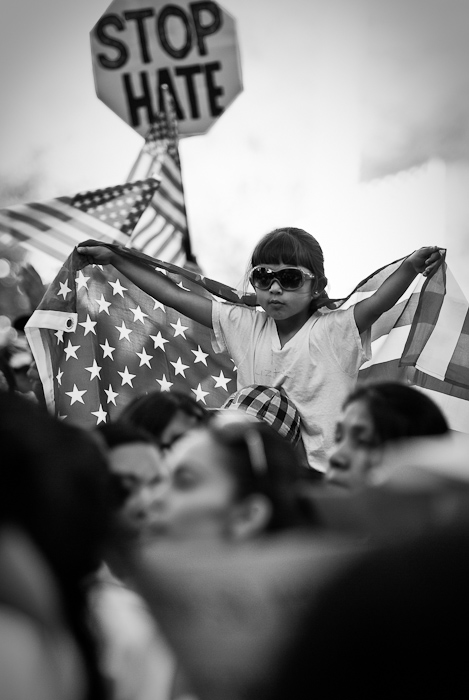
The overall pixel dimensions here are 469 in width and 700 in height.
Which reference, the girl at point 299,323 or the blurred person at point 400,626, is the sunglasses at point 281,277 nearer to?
the girl at point 299,323

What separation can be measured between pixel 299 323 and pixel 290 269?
0.78ft

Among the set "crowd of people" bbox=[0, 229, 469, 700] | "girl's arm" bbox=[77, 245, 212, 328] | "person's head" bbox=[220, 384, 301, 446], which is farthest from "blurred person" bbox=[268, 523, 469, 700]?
"girl's arm" bbox=[77, 245, 212, 328]

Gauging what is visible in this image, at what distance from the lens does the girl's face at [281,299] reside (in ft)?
11.6

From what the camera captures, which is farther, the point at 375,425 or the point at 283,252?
the point at 283,252

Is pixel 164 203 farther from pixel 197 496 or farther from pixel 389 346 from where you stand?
pixel 197 496

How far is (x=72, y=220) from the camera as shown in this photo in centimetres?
416

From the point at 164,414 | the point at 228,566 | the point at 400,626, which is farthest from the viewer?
the point at 164,414

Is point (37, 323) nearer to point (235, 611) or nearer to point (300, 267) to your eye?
point (300, 267)

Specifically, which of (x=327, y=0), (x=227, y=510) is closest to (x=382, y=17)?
(x=327, y=0)

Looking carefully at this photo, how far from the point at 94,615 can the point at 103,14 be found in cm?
1283

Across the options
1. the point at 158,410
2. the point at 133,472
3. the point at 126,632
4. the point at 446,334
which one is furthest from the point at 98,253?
the point at 126,632

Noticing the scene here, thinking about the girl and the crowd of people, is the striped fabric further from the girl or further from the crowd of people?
the crowd of people

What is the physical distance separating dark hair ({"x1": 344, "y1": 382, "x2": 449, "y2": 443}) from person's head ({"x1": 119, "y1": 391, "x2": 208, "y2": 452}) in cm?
39

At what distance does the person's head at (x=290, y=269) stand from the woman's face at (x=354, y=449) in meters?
1.98
